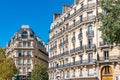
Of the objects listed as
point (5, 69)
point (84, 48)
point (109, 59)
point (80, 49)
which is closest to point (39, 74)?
point (5, 69)

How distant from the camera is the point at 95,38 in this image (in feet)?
196

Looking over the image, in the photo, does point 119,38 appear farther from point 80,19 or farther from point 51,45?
point 51,45

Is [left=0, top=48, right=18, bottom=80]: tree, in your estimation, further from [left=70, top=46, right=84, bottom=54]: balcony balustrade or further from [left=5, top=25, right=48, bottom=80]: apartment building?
[left=5, top=25, right=48, bottom=80]: apartment building

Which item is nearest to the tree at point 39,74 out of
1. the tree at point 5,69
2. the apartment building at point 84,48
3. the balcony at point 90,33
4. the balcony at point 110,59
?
the apartment building at point 84,48

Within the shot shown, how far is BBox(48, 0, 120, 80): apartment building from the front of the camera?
57312 millimetres

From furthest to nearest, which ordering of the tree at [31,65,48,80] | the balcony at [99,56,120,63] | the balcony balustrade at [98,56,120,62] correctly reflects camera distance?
1. the tree at [31,65,48,80]
2. the balcony balustrade at [98,56,120,62]
3. the balcony at [99,56,120,63]

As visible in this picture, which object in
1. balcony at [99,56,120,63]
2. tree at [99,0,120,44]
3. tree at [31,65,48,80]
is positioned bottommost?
tree at [31,65,48,80]

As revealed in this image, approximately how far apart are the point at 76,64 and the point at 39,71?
84.1 ft

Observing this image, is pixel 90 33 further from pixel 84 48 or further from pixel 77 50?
pixel 77 50

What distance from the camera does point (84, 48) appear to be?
61438 millimetres

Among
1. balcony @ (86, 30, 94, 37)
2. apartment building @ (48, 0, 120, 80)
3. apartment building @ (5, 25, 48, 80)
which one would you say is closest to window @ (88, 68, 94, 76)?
apartment building @ (48, 0, 120, 80)

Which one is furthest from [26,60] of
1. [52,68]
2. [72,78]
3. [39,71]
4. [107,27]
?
[107,27]

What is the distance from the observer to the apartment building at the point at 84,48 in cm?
5731

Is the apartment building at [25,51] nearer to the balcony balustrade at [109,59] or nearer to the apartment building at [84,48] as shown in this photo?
the apartment building at [84,48]
